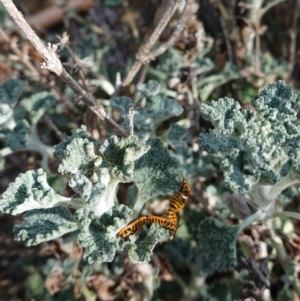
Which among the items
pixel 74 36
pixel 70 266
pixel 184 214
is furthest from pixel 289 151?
pixel 74 36

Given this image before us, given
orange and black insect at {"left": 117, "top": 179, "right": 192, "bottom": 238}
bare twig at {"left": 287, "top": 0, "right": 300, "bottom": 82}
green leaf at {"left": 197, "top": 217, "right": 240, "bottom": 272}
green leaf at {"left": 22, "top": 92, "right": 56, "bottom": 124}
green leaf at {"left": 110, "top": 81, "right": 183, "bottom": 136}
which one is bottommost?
bare twig at {"left": 287, "top": 0, "right": 300, "bottom": 82}

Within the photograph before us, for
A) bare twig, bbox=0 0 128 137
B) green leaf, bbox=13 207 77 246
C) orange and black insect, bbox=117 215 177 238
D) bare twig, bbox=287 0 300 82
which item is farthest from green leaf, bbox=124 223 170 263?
bare twig, bbox=287 0 300 82

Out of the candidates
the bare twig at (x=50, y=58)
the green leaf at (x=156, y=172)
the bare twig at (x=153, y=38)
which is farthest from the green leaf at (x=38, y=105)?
the green leaf at (x=156, y=172)

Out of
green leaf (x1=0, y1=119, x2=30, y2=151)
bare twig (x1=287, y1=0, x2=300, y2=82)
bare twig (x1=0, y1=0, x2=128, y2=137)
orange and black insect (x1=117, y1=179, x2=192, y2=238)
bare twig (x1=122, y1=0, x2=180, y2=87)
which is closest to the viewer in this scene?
bare twig (x1=0, y1=0, x2=128, y2=137)

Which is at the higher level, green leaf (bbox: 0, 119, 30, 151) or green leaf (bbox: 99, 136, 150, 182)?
green leaf (bbox: 99, 136, 150, 182)

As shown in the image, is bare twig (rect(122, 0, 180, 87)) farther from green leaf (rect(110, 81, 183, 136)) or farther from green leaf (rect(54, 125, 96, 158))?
green leaf (rect(54, 125, 96, 158))

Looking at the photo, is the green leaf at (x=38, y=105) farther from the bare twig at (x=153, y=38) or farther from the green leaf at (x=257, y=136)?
the green leaf at (x=257, y=136)
